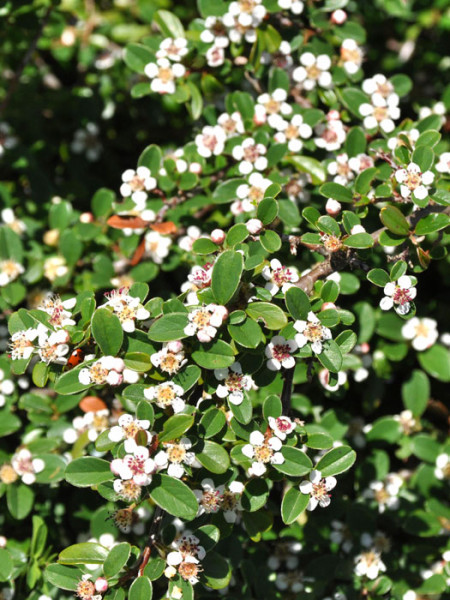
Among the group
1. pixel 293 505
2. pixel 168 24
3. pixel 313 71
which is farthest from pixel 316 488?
pixel 168 24

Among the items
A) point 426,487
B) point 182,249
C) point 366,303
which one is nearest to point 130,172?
point 182,249

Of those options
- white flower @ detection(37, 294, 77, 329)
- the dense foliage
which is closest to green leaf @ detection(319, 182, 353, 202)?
the dense foliage

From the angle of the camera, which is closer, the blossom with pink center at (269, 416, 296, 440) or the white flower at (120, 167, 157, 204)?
the blossom with pink center at (269, 416, 296, 440)

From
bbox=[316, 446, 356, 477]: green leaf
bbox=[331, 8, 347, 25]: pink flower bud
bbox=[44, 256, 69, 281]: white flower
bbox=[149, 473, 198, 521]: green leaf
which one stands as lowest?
bbox=[44, 256, 69, 281]: white flower

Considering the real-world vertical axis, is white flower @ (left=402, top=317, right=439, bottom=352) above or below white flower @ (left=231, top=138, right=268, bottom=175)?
below

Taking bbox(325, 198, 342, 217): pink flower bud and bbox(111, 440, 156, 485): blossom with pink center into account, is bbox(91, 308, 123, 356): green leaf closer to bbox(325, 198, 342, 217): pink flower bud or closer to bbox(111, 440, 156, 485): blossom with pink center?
bbox(111, 440, 156, 485): blossom with pink center

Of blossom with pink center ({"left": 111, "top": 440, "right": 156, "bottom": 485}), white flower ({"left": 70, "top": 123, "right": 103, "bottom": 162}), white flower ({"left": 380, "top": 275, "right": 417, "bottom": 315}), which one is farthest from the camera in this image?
white flower ({"left": 70, "top": 123, "right": 103, "bottom": 162})
